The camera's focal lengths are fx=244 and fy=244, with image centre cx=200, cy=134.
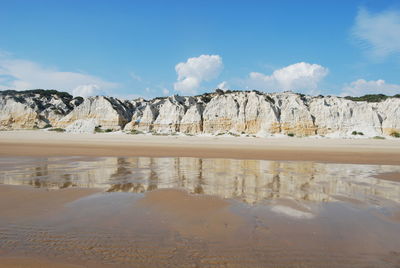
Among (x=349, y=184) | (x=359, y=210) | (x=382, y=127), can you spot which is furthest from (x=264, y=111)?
(x=359, y=210)

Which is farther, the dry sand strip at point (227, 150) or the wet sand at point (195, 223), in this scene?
the dry sand strip at point (227, 150)

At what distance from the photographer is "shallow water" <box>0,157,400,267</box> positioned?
2.97 m

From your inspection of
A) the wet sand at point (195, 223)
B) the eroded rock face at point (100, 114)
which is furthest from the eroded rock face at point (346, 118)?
the wet sand at point (195, 223)

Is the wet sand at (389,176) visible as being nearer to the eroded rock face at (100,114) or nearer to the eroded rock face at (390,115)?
the eroded rock face at (390,115)

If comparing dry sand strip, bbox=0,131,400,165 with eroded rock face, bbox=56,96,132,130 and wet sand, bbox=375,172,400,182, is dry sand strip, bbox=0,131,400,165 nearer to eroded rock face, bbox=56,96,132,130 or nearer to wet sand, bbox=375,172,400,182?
wet sand, bbox=375,172,400,182

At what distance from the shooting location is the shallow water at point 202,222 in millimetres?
2973

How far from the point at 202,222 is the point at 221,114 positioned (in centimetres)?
4025

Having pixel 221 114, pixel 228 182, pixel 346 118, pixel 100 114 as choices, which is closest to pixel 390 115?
pixel 346 118

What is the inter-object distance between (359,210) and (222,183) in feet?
11.4

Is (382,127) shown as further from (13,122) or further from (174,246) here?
(13,122)

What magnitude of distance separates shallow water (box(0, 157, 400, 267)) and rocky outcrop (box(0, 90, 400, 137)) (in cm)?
3362

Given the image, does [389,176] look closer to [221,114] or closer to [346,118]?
[346,118]

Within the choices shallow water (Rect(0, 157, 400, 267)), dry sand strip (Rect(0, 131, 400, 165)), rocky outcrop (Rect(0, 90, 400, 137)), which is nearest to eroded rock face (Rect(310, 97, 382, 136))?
rocky outcrop (Rect(0, 90, 400, 137))

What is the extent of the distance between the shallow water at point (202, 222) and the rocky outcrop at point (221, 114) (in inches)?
1324
